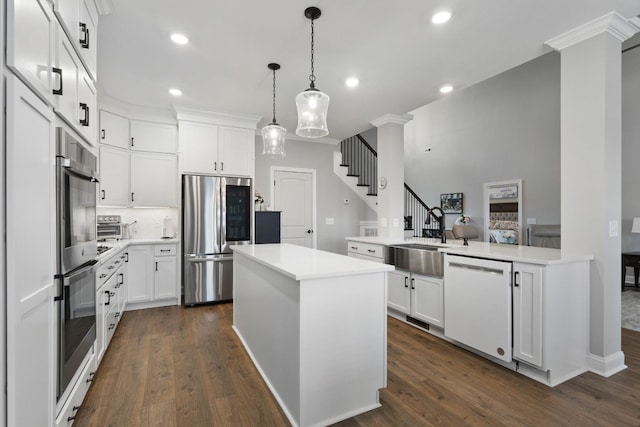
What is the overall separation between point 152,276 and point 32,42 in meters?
3.52

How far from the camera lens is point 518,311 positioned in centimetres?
237

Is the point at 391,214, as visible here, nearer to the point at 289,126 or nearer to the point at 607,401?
the point at 289,126

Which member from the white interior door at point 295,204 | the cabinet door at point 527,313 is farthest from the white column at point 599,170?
the white interior door at point 295,204

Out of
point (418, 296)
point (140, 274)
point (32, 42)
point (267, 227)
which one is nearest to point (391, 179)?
point (418, 296)

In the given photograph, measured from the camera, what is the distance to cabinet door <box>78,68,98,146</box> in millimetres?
1834

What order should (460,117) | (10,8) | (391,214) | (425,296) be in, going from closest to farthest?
(10,8), (425,296), (391,214), (460,117)

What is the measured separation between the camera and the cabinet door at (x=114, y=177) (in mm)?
3975

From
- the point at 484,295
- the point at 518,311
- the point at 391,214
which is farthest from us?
the point at 391,214

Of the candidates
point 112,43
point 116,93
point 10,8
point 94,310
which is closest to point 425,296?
point 94,310

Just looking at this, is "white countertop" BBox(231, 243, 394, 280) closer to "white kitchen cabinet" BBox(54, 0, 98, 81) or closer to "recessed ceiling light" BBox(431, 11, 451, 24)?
"white kitchen cabinet" BBox(54, 0, 98, 81)

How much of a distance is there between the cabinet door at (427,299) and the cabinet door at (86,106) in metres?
3.09

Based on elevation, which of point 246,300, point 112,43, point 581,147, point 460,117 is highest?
point 460,117

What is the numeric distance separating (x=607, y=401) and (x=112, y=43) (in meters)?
4.57

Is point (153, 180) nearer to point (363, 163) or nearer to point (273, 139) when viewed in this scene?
point (273, 139)
